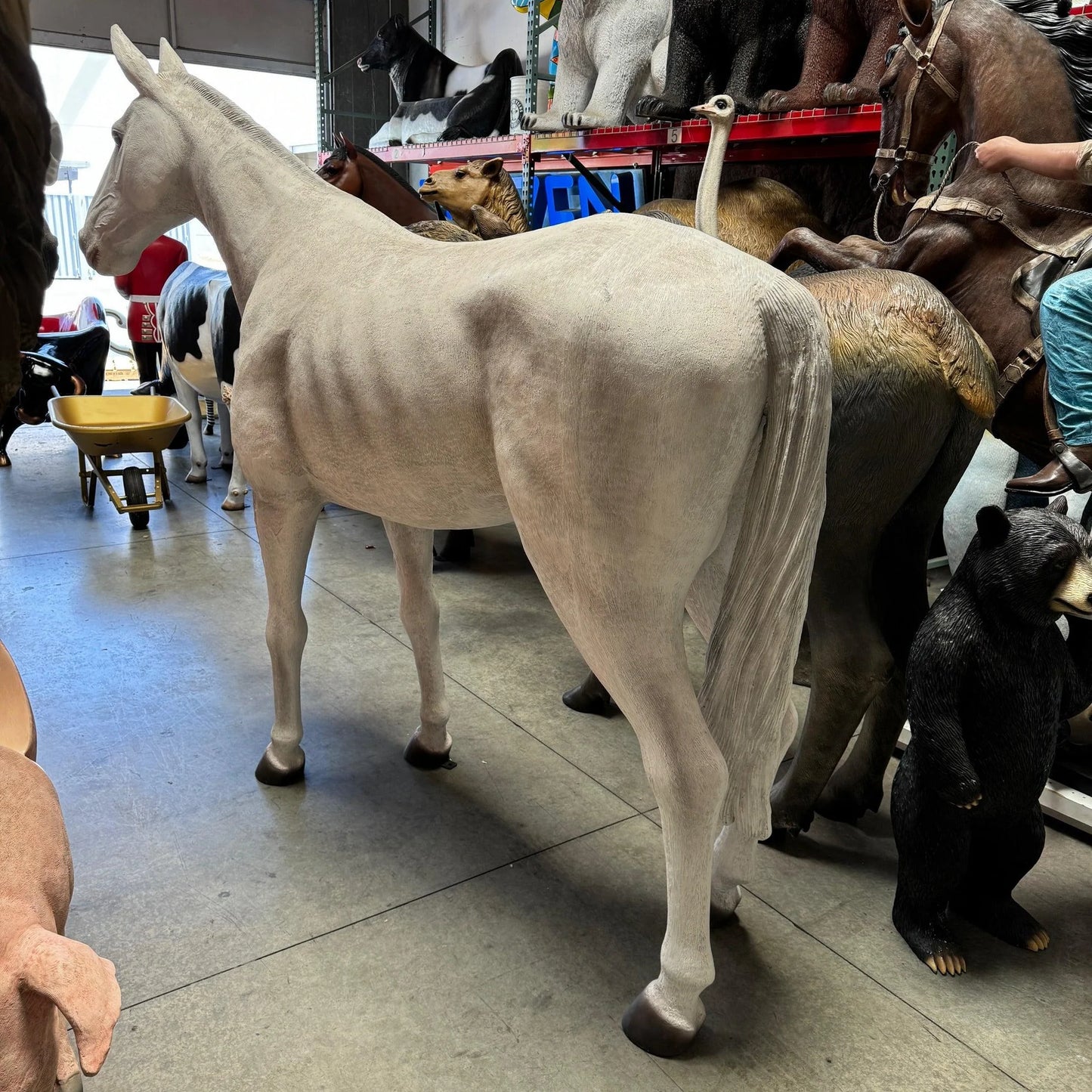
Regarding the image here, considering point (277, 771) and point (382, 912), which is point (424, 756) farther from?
point (382, 912)

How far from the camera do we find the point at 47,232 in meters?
0.84

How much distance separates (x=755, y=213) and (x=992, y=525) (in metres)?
2.42

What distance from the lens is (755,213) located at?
3736 mm

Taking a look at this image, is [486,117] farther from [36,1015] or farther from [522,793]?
[36,1015]

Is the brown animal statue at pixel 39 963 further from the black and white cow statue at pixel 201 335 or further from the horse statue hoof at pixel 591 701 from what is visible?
the black and white cow statue at pixel 201 335

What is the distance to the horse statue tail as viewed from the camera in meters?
1.46

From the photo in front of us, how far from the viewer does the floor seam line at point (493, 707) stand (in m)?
2.56

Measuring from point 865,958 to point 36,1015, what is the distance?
1.67 metres

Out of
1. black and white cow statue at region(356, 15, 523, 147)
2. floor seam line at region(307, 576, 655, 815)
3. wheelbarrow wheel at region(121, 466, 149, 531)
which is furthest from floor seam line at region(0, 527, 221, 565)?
black and white cow statue at region(356, 15, 523, 147)

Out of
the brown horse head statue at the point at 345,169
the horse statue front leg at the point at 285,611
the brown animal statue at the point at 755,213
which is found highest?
the brown horse head statue at the point at 345,169

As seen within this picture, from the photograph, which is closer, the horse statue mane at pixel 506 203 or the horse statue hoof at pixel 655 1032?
the horse statue hoof at pixel 655 1032

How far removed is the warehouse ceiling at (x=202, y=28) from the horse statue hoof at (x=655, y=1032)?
8497 mm

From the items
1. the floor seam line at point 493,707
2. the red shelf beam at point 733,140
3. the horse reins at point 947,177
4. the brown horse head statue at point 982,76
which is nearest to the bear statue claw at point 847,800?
the floor seam line at point 493,707

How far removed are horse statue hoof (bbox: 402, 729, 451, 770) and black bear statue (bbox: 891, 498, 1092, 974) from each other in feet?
4.30
